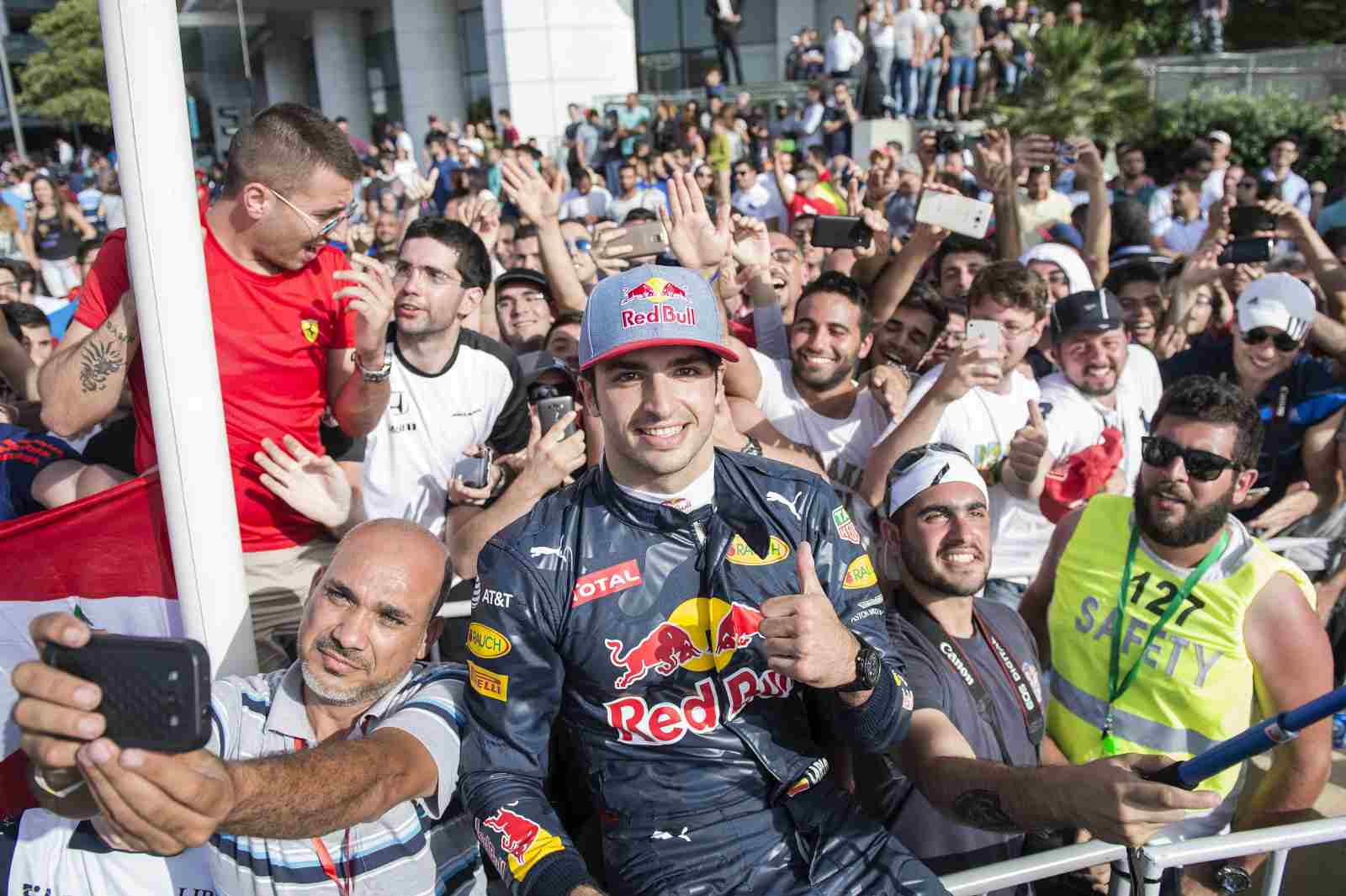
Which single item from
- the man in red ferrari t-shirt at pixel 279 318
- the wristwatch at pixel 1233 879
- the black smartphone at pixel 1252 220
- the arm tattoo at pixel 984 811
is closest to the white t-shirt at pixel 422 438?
the man in red ferrari t-shirt at pixel 279 318

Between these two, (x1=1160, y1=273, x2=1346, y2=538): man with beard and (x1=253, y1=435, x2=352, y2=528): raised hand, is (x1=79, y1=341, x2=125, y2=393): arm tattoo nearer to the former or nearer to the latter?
(x1=253, y1=435, x2=352, y2=528): raised hand

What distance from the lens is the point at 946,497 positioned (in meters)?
3.16

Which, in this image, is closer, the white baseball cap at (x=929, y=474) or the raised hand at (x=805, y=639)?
the raised hand at (x=805, y=639)

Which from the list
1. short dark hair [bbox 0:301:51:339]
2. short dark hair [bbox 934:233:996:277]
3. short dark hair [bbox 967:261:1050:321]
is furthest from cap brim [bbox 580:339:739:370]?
short dark hair [bbox 0:301:51:339]

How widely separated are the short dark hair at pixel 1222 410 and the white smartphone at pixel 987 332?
0.67 metres

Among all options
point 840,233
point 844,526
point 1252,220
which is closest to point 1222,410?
point 844,526

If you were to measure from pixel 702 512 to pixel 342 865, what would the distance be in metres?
1.13

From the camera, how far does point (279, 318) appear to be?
11.1ft

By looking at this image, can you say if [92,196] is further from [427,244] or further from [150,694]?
[150,694]

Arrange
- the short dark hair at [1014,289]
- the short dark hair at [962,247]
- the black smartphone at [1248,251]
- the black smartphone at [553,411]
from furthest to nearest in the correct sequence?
the short dark hair at [962,247] → the black smartphone at [1248,251] → the short dark hair at [1014,289] → the black smartphone at [553,411]

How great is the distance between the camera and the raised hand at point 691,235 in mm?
4074

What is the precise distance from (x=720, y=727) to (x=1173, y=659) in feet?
5.51

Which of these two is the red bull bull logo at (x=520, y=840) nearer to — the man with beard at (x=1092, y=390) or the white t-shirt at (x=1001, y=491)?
the white t-shirt at (x=1001, y=491)

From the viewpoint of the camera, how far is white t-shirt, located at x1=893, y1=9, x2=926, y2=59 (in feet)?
56.0
